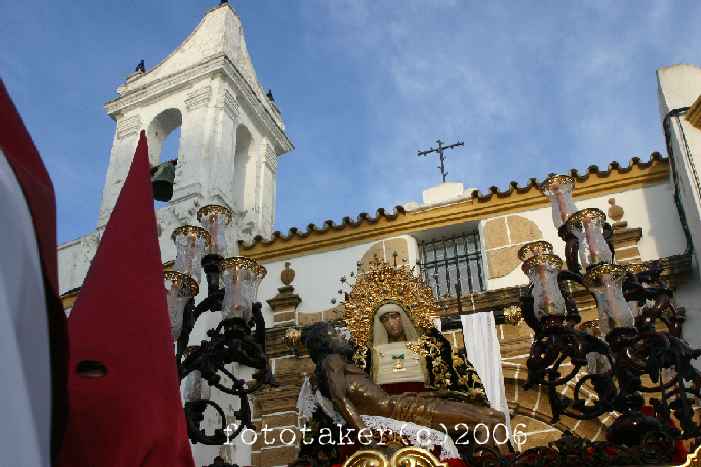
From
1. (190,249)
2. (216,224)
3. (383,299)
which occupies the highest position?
(216,224)

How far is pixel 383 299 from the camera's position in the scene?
7.28 metres

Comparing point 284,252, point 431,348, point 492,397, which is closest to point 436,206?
point 284,252

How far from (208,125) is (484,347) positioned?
6963 mm

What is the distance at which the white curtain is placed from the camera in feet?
28.0

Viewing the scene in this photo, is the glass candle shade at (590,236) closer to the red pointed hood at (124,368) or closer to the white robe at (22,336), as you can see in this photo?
the red pointed hood at (124,368)

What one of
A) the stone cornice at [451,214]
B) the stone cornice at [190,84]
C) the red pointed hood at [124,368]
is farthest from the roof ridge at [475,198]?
the red pointed hood at [124,368]

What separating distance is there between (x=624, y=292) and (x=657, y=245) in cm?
389

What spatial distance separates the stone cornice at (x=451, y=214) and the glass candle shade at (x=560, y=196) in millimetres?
3783

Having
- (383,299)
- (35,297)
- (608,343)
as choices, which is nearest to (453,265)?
(383,299)

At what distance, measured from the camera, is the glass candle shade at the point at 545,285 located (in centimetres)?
614

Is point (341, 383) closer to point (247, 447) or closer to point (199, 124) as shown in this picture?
point (247, 447)

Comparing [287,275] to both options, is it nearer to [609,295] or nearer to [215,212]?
[215,212]

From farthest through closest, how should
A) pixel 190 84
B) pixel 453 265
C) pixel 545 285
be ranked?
pixel 190 84, pixel 453 265, pixel 545 285

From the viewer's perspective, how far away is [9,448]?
1941 millimetres
